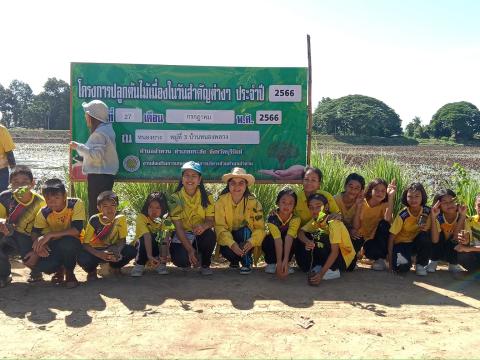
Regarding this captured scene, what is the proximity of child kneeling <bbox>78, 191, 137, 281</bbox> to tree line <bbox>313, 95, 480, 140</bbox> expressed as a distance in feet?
221

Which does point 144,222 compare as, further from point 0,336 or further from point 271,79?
point 271,79

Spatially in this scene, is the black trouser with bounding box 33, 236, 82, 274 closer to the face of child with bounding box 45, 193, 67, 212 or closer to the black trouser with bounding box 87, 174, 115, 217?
the face of child with bounding box 45, 193, 67, 212

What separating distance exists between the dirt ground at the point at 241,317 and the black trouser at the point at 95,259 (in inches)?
5.7

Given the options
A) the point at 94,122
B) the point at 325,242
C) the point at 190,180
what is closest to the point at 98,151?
the point at 94,122

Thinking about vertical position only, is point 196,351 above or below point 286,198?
below

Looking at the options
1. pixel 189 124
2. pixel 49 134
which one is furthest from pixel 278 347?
pixel 49 134

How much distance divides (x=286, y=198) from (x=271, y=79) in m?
1.76

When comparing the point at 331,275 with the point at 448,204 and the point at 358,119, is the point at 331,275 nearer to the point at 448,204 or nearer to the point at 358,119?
the point at 448,204

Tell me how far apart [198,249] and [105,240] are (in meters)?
0.90

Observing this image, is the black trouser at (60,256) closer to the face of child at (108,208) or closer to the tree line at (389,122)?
the face of child at (108,208)

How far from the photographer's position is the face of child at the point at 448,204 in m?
4.33

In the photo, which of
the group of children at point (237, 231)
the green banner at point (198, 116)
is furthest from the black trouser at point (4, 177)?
the group of children at point (237, 231)

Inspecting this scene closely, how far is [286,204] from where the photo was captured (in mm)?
4340

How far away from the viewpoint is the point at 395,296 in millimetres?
3828
